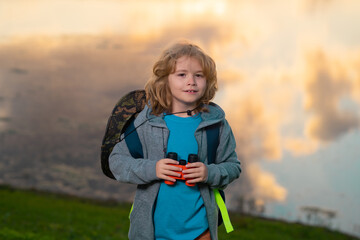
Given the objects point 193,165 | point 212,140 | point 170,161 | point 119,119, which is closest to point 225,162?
point 212,140

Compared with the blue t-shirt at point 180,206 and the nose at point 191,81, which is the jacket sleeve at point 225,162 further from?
the nose at point 191,81

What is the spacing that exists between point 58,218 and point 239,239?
6.11 metres

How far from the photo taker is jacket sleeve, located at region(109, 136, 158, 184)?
3.85 metres

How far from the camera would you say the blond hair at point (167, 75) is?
406cm

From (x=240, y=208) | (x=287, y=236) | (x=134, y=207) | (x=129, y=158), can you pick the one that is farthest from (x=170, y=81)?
(x=240, y=208)

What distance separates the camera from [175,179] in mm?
3812

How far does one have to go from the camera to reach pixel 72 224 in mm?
13359

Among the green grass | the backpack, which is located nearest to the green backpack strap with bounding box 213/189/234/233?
the backpack

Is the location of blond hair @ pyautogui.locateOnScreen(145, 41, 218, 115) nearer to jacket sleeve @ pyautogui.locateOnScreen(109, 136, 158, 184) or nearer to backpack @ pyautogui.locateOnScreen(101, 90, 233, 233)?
backpack @ pyautogui.locateOnScreen(101, 90, 233, 233)

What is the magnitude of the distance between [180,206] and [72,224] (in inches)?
405

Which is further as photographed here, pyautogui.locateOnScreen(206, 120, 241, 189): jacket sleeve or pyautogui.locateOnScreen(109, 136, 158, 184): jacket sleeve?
pyautogui.locateOnScreen(206, 120, 241, 189): jacket sleeve

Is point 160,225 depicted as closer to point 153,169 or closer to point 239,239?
point 153,169

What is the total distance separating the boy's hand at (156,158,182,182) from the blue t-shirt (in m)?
0.22

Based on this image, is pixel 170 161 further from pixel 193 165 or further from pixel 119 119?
pixel 119 119
